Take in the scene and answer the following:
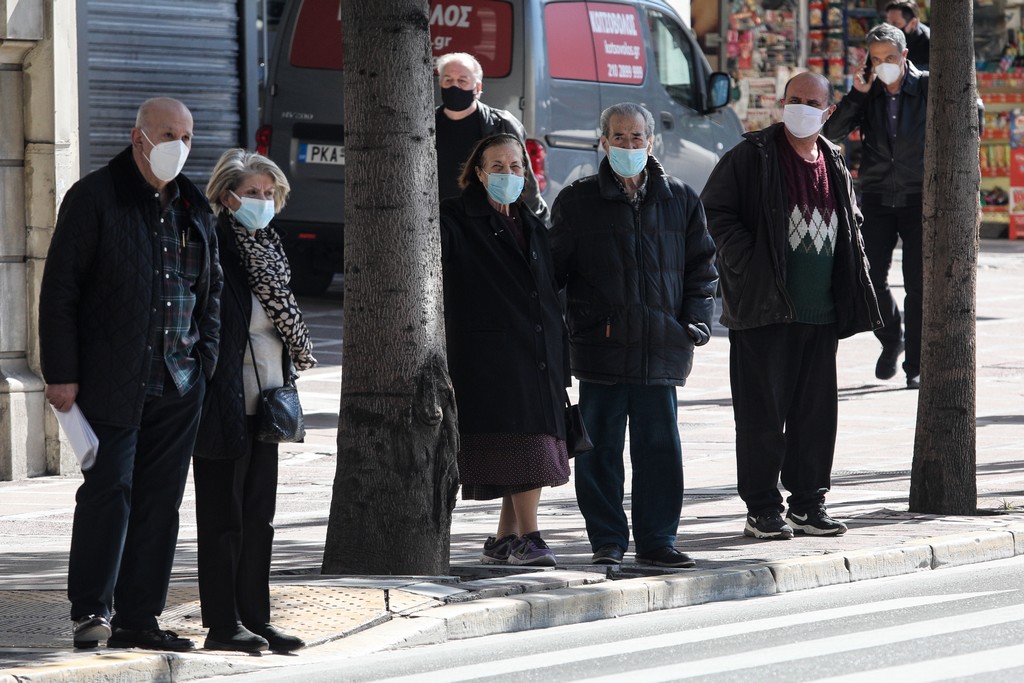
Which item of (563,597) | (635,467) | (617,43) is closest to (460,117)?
(635,467)

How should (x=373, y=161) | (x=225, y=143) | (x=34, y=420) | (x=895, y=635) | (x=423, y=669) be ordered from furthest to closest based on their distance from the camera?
(x=225, y=143), (x=34, y=420), (x=373, y=161), (x=895, y=635), (x=423, y=669)

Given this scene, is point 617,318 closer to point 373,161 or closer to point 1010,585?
point 373,161

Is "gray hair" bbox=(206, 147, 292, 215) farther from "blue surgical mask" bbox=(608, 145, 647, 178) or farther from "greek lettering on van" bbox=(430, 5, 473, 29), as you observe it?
"greek lettering on van" bbox=(430, 5, 473, 29)

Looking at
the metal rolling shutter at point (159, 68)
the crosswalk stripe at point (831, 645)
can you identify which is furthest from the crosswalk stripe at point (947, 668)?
the metal rolling shutter at point (159, 68)

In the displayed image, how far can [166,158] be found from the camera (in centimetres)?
677

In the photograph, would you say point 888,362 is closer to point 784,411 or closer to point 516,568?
point 784,411

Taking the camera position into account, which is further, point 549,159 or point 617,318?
point 549,159

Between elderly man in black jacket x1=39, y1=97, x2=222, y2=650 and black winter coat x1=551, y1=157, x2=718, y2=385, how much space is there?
1.96 metres

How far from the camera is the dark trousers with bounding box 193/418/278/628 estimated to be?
22.6ft

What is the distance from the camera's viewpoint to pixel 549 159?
16188 millimetres

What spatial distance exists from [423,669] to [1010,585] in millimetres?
2669

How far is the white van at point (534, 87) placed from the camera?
1620 centimetres

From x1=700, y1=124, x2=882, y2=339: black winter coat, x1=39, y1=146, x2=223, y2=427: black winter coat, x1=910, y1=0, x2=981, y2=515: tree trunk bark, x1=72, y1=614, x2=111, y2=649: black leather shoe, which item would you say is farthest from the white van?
x1=72, y1=614, x2=111, y2=649: black leather shoe

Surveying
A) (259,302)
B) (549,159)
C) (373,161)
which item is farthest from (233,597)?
(549,159)
